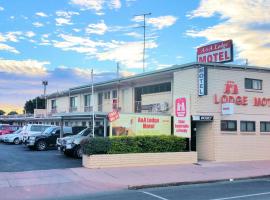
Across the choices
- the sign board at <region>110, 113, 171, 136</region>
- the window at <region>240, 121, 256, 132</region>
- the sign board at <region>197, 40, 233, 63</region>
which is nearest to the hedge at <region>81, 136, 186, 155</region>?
the sign board at <region>110, 113, 171, 136</region>

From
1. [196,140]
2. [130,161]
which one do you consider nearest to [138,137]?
[130,161]

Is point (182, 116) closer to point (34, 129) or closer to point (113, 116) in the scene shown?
point (113, 116)

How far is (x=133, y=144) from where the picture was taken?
74.0ft

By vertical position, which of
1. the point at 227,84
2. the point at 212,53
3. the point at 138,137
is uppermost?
the point at 212,53

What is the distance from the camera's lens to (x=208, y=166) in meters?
22.8

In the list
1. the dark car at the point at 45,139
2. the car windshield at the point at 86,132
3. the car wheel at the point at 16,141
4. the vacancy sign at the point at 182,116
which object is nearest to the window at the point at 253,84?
the vacancy sign at the point at 182,116

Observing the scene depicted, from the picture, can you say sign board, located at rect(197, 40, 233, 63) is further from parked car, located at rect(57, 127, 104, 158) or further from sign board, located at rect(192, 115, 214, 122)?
parked car, located at rect(57, 127, 104, 158)

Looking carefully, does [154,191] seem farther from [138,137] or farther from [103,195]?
[138,137]

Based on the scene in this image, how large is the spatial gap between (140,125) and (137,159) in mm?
3526

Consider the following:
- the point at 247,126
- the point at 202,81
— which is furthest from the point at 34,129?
the point at 247,126

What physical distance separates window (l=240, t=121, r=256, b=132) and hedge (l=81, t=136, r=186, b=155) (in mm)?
4456

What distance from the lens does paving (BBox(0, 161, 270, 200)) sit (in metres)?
15.1

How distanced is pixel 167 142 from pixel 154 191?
825 cm

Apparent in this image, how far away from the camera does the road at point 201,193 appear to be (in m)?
13.6
